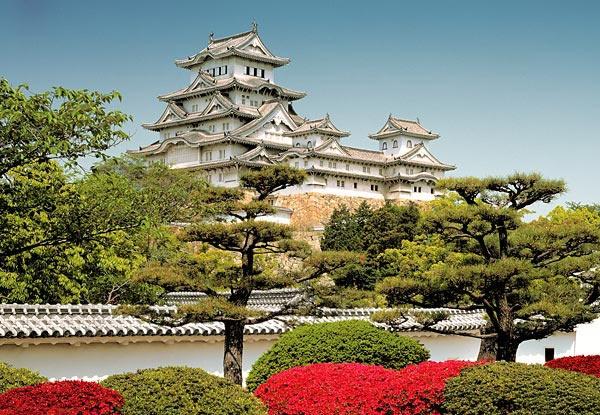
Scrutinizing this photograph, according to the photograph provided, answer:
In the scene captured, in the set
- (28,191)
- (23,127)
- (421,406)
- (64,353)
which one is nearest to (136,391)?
(421,406)

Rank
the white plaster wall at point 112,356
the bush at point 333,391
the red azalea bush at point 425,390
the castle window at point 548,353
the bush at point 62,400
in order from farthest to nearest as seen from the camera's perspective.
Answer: the castle window at point 548,353 → the white plaster wall at point 112,356 → the bush at point 333,391 → the red azalea bush at point 425,390 → the bush at point 62,400

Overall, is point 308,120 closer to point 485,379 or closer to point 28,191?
point 28,191

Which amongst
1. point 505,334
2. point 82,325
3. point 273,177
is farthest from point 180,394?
point 505,334

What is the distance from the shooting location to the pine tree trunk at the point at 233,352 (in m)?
13.5

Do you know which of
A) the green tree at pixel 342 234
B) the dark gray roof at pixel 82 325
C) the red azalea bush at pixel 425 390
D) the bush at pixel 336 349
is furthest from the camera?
the green tree at pixel 342 234

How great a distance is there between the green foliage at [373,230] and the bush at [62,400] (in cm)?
2929

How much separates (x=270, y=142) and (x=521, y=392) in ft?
156

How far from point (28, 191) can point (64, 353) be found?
3107 millimetres

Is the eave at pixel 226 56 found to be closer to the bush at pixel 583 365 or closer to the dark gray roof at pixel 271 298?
the dark gray roof at pixel 271 298

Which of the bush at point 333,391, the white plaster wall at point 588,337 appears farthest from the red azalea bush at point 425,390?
the white plaster wall at point 588,337

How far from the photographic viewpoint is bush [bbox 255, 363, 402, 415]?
9.68 metres

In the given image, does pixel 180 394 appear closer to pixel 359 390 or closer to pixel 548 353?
pixel 359 390

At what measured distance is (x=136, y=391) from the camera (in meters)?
8.08

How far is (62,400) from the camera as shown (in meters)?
7.51
